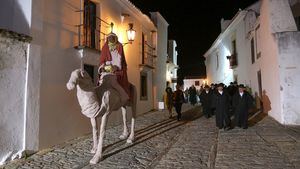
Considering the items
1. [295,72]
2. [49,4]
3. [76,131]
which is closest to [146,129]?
[76,131]

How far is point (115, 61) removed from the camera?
7.81 metres

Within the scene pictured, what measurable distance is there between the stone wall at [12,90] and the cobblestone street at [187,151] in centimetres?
48

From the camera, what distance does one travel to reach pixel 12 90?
666 cm

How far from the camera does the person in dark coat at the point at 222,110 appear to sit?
10.5 metres

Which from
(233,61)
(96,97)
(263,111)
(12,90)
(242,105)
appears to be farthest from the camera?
(233,61)

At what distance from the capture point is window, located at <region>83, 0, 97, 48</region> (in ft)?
34.0

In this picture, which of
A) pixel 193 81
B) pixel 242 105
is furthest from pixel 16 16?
pixel 193 81

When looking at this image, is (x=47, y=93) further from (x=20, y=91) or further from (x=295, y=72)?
(x=295, y=72)

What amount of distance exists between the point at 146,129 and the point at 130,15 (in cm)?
653

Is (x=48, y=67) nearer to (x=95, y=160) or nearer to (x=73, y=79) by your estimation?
(x=73, y=79)

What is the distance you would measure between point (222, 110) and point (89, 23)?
19.0ft

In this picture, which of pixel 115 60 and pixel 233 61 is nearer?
pixel 115 60

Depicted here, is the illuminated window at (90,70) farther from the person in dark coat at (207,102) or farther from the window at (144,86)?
the window at (144,86)

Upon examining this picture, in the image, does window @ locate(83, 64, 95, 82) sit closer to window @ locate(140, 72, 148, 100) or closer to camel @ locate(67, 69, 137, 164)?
camel @ locate(67, 69, 137, 164)
